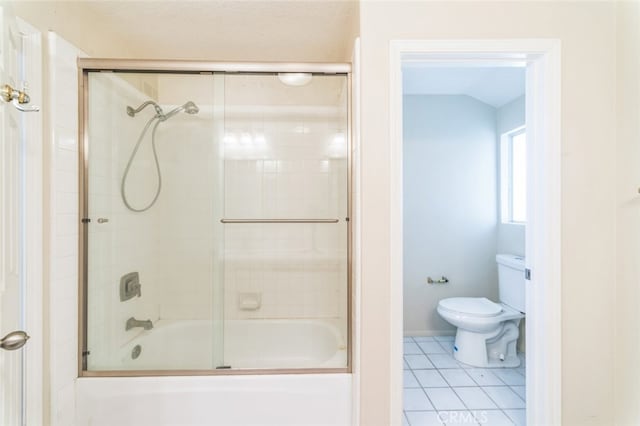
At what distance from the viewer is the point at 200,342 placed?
64.7 inches

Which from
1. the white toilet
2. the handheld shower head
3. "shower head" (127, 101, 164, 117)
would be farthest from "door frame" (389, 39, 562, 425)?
"shower head" (127, 101, 164, 117)

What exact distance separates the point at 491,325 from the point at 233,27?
2651 mm

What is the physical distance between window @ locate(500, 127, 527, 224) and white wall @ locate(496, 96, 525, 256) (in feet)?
0.25

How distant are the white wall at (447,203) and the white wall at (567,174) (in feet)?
4.82

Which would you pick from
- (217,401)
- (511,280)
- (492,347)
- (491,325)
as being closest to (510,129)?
(511,280)

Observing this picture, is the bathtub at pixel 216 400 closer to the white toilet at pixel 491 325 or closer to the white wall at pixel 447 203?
the white toilet at pixel 491 325

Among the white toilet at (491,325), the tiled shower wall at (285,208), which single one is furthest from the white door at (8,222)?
the white toilet at (491,325)

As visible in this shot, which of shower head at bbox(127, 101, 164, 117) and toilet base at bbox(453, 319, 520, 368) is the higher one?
shower head at bbox(127, 101, 164, 117)

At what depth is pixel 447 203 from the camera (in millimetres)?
2824

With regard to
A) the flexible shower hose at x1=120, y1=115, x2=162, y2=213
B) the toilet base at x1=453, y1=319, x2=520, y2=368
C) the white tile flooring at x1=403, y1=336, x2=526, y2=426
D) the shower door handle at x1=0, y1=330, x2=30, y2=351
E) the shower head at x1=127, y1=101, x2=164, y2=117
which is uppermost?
the shower head at x1=127, y1=101, x2=164, y2=117

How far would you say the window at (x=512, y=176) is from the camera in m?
2.67

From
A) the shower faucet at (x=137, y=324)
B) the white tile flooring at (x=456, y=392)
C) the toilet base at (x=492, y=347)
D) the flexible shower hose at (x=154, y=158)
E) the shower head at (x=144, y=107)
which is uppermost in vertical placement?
the shower head at (x=144, y=107)

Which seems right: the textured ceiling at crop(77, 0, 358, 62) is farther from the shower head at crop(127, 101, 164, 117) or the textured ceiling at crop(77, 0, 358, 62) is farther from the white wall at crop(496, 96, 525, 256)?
the white wall at crop(496, 96, 525, 256)

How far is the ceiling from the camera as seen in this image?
2.38 m
